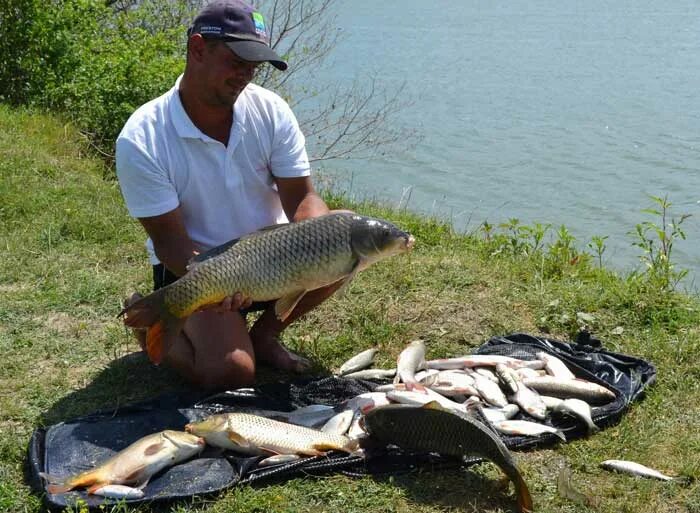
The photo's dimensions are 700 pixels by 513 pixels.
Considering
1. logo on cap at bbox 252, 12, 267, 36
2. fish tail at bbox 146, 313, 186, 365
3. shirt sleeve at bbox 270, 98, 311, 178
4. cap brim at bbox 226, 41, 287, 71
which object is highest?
logo on cap at bbox 252, 12, 267, 36

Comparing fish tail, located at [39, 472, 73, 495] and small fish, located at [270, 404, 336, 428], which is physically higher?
small fish, located at [270, 404, 336, 428]

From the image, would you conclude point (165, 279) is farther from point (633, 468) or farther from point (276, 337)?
point (633, 468)

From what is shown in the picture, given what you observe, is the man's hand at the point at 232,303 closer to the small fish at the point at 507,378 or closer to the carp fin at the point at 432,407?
the carp fin at the point at 432,407

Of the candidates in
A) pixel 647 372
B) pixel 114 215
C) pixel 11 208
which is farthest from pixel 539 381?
pixel 11 208

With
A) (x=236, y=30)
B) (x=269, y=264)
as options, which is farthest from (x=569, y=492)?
(x=236, y=30)

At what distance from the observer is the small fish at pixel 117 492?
117 inches

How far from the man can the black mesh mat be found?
0.63 ft

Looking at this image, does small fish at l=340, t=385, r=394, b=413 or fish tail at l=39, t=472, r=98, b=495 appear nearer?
fish tail at l=39, t=472, r=98, b=495

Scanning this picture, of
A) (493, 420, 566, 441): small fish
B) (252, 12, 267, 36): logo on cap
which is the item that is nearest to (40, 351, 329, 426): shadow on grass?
(493, 420, 566, 441): small fish

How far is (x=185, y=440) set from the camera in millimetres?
3193

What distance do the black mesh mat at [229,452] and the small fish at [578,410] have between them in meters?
0.04

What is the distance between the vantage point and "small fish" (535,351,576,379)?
3.86 m

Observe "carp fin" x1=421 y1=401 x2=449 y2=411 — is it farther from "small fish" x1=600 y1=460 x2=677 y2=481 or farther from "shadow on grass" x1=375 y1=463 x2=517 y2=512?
"small fish" x1=600 y1=460 x2=677 y2=481

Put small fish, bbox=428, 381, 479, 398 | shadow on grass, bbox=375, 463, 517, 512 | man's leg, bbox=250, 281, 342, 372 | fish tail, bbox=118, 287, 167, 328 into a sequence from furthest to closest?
man's leg, bbox=250, 281, 342, 372
small fish, bbox=428, 381, 479, 398
fish tail, bbox=118, 287, 167, 328
shadow on grass, bbox=375, 463, 517, 512
